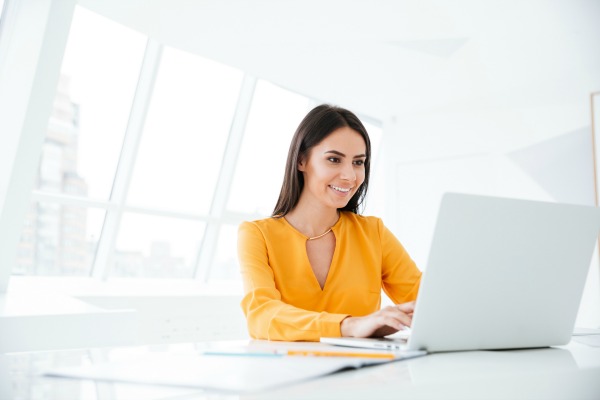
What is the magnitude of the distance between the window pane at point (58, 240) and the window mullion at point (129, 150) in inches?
4.9

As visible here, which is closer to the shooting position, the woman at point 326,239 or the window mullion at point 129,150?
the woman at point 326,239

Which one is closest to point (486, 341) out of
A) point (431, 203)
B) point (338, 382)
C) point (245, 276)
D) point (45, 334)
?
point (338, 382)

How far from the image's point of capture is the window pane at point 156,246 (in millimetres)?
5238

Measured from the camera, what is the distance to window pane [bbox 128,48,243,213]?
5.16 metres

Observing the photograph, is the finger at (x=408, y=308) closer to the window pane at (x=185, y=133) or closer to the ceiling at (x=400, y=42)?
the ceiling at (x=400, y=42)

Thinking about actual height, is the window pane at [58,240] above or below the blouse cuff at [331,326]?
below

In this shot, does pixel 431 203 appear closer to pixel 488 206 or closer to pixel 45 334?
pixel 45 334

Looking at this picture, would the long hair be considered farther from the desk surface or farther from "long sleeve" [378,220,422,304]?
the desk surface

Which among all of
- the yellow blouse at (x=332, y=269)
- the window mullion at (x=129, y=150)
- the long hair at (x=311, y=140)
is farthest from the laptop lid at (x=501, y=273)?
the window mullion at (x=129, y=150)

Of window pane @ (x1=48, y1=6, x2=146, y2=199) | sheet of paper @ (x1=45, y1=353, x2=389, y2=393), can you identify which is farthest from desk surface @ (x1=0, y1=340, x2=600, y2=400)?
window pane @ (x1=48, y1=6, x2=146, y2=199)

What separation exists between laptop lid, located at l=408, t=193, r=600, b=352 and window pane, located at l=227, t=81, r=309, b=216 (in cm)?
493

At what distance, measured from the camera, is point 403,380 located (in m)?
0.76

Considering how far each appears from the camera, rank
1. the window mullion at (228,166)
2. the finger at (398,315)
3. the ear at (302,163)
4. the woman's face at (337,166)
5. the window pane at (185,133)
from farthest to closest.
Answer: the window mullion at (228,166), the window pane at (185,133), the ear at (302,163), the woman's face at (337,166), the finger at (398,315)

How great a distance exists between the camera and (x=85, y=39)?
4.62m
